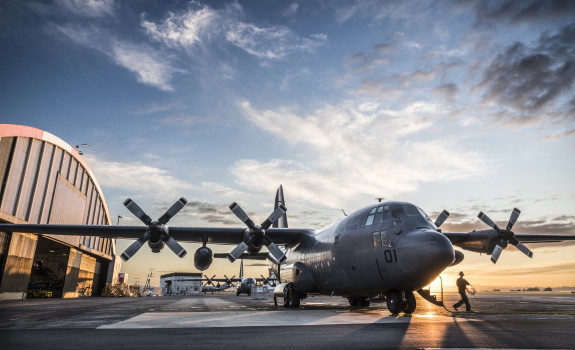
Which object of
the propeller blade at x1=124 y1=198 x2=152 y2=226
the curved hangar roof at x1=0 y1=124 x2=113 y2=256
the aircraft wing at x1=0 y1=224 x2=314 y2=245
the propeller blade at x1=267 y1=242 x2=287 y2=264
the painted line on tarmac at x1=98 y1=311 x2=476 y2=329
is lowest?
the painted line on tarmac at x1=98 y1=311 x2=476 y2=329

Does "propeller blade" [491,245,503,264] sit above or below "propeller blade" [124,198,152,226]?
below

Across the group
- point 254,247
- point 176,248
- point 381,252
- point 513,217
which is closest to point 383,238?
point 381,252

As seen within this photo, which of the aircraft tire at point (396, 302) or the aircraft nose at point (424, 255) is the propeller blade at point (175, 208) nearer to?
the aircraft tire at point (396, 302)

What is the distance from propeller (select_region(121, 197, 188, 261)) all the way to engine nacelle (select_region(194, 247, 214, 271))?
707 millimetres

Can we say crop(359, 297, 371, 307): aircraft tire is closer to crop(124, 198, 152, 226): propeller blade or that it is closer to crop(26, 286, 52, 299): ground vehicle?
crop(124, 198, 152, 226): propeller blade

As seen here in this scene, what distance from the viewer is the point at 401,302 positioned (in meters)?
13.1

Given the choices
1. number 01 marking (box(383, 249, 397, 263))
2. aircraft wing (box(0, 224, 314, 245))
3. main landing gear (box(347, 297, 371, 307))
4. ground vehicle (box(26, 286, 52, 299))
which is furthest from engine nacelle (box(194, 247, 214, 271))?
ground vehicle (box(26, 286, 52, 299))

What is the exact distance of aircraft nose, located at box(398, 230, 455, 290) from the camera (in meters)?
11.3

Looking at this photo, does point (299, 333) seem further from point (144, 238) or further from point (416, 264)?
point (144, 238)

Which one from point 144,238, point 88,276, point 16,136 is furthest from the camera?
point 88,276

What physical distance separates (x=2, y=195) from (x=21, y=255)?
7122 millimetres

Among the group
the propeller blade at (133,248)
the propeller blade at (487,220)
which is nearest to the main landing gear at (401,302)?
the propeller blade at (487,220)

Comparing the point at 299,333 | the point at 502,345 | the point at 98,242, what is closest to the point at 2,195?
the point at 98,242

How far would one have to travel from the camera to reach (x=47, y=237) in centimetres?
3772
